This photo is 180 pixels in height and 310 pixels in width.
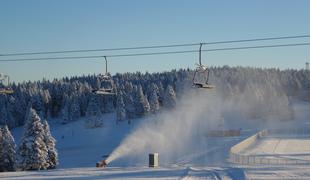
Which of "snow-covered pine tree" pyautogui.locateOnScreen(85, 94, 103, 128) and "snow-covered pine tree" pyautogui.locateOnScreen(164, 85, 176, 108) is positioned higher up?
"snow-covered pine tree" pyautogui.locateOnScreen(164, 85, 176, 108)

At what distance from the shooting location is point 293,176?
2936cm

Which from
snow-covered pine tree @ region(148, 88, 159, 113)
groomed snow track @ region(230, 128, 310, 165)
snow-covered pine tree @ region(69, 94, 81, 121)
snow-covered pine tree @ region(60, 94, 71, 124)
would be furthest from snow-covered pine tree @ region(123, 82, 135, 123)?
groomed snow track @ region(230, 128, 310, 165)

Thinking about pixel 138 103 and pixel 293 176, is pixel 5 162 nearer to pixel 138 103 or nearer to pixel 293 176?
pixel 293 176

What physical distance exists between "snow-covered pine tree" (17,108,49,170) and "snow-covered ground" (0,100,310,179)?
384 centimetres

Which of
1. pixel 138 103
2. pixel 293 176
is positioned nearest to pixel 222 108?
pixel 138 103

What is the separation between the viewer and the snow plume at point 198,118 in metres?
78.8

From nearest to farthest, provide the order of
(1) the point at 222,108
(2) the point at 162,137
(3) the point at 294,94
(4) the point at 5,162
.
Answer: (4) the point at 5,162
(2) the point at 162,137
(1) the point at 222,108
(3) the point at 294,94

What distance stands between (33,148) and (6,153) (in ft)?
8.37

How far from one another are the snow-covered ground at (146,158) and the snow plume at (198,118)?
2.93 metres

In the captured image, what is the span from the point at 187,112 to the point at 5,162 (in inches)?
3393

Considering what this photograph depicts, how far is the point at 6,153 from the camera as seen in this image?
4962 centimetres

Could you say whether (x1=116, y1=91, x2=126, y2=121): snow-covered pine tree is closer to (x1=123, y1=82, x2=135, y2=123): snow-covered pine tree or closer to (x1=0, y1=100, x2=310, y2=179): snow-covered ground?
(x1=123, y1=82, x2=135, y2=123): snow-covered pine tree

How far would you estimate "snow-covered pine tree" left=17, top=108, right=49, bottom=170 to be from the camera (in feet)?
162

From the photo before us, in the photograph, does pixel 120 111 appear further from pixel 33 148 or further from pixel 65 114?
pixel 33 148
